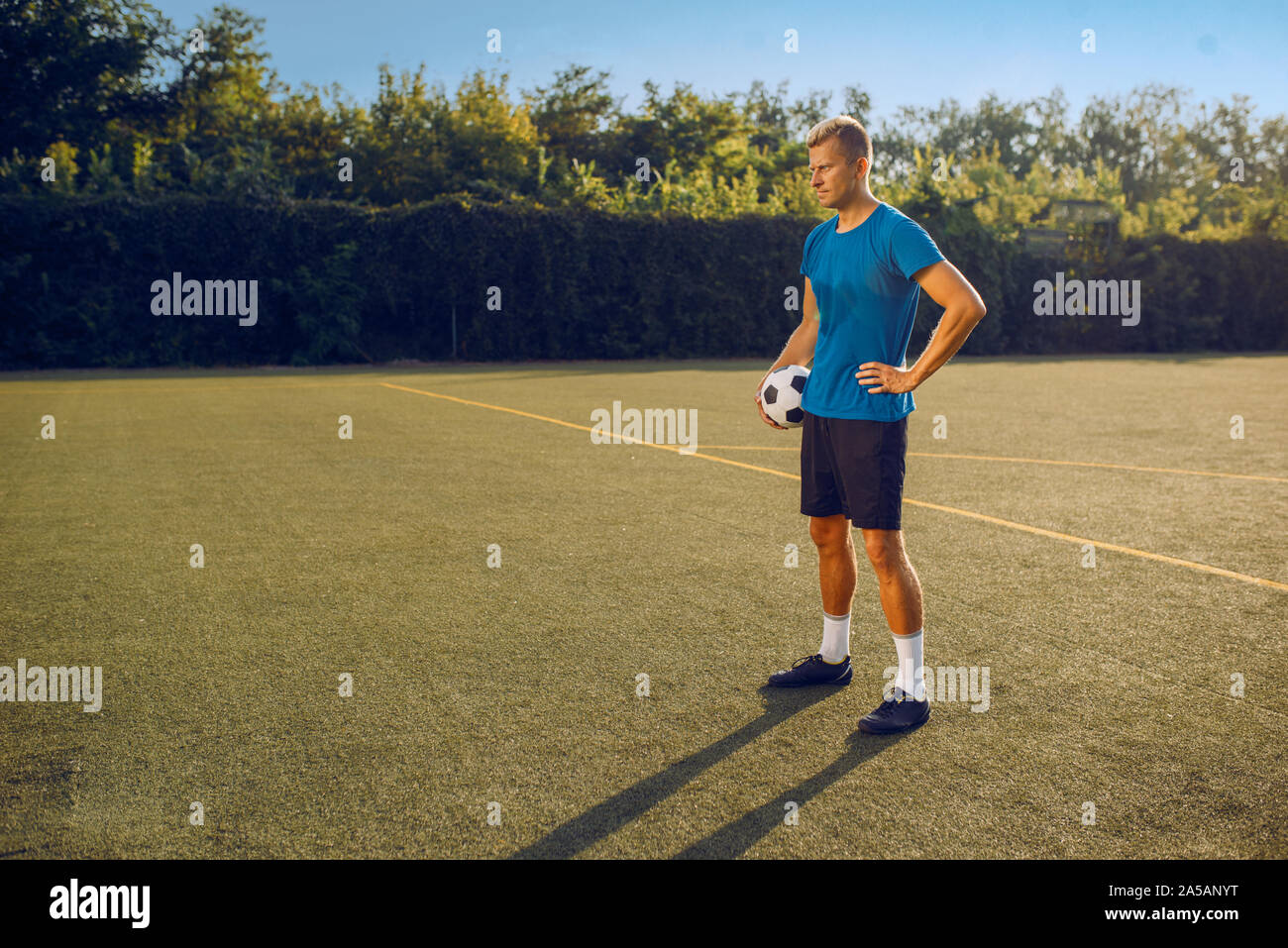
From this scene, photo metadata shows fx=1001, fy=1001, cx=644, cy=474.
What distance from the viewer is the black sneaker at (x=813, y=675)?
4.11 meters

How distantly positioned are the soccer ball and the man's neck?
27.7 inches

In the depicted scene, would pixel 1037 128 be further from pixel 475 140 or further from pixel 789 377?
pixel 789 377

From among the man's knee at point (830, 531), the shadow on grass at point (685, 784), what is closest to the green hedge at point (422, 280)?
the man's knee at point (830, 531)

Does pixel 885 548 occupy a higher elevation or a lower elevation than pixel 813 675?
higher

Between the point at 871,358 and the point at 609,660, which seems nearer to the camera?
the point at 871,358

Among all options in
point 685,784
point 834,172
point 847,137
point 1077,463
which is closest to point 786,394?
point 834,172

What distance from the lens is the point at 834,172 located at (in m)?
3.59

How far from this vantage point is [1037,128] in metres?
91.1

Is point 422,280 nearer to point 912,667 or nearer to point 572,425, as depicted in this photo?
point 572,425

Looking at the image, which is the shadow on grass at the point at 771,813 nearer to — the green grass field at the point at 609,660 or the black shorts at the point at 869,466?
the green grass field at the point at 609,660

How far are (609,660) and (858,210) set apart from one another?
213 centimetres

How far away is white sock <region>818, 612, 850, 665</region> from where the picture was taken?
4172 mm

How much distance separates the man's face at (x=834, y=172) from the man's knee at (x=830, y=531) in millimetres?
1243
